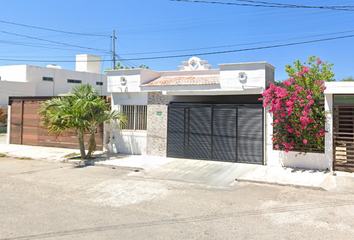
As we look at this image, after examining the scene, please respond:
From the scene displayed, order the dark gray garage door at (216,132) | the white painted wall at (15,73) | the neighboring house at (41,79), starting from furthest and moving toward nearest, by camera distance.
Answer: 1. the white painted wall at (15,73)
2. the neighboring house at (41,79)
3. the dark gray garage door at (216,132)

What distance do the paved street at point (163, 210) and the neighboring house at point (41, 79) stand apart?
21403mm

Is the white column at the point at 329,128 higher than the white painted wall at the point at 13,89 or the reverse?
the reverse

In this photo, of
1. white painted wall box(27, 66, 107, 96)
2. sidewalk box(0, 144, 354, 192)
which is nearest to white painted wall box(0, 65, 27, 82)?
white painted wall box(27, 66, 107, 96)

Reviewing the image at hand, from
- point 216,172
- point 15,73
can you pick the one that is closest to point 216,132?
point 216,172

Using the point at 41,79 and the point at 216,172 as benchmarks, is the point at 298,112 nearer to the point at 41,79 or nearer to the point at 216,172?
the point at 216,172

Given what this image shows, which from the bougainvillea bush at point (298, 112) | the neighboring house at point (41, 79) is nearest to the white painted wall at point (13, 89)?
the neighboring house at point (41, 79)

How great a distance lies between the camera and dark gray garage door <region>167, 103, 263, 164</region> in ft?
38.9

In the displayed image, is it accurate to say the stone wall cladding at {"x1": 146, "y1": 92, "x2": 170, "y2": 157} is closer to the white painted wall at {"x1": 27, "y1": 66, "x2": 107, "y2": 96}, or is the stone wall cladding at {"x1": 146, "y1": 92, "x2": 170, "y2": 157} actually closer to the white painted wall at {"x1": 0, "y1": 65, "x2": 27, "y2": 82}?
the white painted wall at {"x1": 27, "y1": 66, "x2": 107, "y2": 96}

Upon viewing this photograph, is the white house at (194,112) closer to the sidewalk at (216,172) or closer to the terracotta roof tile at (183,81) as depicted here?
the terracotta roof tile at (183,81)

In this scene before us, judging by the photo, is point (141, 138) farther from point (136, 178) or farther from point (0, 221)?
point (0, 221)

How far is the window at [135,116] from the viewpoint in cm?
1447

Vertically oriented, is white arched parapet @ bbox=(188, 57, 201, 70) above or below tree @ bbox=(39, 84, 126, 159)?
above

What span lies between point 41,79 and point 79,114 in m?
23.1

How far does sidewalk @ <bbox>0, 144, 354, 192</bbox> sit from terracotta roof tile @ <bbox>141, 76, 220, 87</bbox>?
3.41 metres
